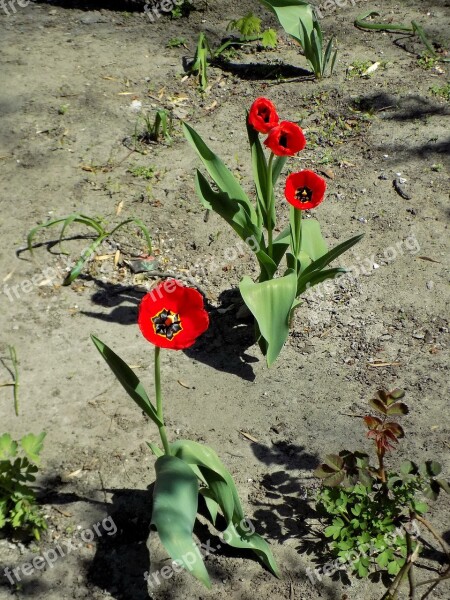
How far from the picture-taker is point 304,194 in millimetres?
2658

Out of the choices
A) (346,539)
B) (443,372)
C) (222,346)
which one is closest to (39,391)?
(222,346)

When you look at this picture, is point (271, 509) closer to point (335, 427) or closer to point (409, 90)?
point (335, 427)

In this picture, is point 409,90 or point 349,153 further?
point 409,90

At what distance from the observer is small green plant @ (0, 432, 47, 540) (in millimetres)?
2348

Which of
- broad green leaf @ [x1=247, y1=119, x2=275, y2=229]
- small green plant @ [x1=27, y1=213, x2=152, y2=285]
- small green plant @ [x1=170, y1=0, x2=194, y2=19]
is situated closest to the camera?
broad green leaf @ [x1=247, y1=119, x2=275, y2=229]

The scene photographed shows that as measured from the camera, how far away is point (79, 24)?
5434 millimetres

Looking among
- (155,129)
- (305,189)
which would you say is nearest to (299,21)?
(155,129)

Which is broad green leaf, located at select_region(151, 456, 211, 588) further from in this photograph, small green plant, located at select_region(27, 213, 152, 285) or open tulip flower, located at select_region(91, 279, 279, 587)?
small green plant, located at select_region(27, 213, 152, 285)

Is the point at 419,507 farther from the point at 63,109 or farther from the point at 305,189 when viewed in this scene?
the point at 63,109

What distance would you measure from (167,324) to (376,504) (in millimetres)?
943

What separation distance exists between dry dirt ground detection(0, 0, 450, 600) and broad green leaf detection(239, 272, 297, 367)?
1.20ft

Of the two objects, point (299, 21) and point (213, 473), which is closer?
point (213, 473)

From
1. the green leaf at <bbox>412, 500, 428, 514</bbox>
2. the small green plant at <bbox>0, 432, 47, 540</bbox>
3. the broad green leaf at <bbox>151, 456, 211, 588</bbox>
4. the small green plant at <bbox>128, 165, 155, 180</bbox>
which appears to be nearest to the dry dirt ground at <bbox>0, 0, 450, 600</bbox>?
the small green plant at <bbox>128, 165, 155, 180</bbox>

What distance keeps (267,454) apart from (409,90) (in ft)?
9.44
